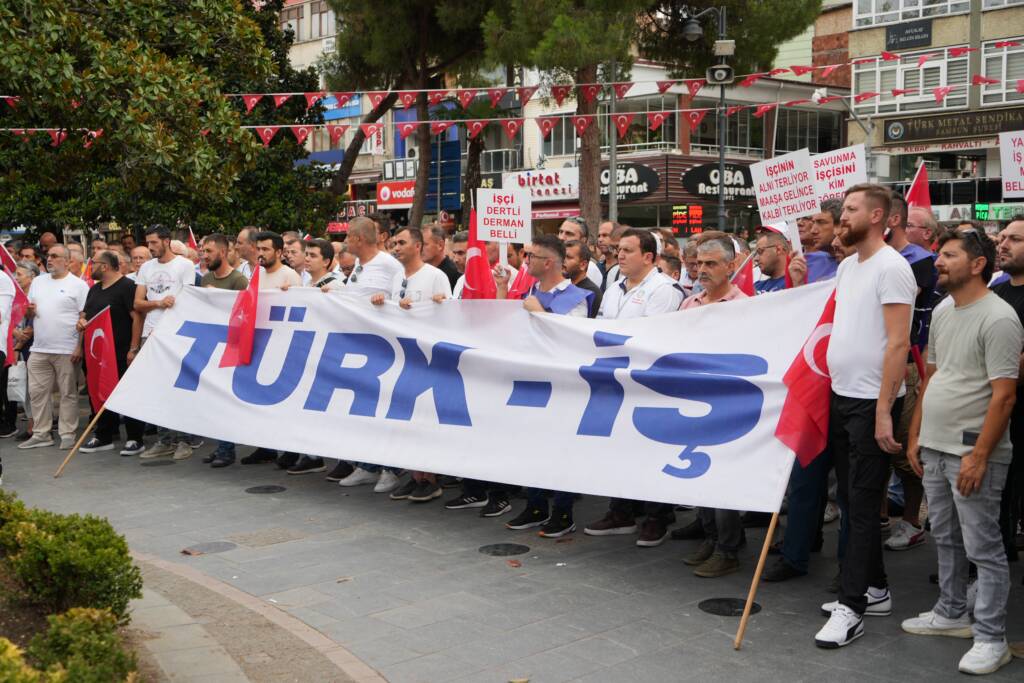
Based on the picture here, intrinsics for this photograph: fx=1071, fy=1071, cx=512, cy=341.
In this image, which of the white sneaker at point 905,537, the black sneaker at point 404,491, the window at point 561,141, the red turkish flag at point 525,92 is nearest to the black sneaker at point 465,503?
the black sneaker at point 404,491

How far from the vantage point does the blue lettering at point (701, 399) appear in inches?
231

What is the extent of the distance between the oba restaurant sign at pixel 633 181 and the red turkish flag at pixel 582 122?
23073mm

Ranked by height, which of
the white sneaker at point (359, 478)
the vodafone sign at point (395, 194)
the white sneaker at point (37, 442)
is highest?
the vodafone sign at point (395, 194)

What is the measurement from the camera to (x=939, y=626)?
16.8ft

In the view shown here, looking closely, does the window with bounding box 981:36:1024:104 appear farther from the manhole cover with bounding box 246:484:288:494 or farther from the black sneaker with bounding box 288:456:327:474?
the manhole cover with bounding box 246:484:288:494

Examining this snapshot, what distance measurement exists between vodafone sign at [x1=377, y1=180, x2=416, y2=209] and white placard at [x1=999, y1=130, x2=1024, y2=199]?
133 feet

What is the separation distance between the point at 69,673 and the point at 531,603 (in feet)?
8.55

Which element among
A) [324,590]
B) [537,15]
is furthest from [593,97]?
[324,590]

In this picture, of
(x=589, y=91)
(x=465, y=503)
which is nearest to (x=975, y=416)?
(x=465, y=503)

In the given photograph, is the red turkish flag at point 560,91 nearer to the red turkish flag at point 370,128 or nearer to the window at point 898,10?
the red turkish flag at point 370,128

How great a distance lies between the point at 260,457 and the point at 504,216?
3.19 m

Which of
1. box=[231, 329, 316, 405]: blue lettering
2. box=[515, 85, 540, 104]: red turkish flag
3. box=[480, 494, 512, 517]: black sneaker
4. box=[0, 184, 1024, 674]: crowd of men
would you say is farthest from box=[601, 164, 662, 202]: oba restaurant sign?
box=[480, 494, 512, 517]: black sneaker

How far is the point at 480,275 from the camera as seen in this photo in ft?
26.7

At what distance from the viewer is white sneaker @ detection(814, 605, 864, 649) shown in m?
4.97
